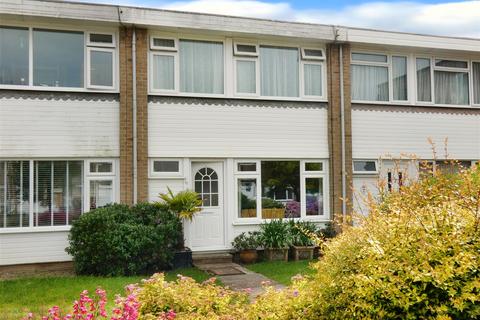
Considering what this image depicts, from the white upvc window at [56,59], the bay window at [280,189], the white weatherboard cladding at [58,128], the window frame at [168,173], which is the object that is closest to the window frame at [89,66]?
the white upvc window at [56,59]

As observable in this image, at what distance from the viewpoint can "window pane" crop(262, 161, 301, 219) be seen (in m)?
12.9

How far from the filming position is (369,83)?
553 inches

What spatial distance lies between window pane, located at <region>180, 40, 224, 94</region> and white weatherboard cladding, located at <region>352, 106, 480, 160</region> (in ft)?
13.5

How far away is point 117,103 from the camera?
11695 mm

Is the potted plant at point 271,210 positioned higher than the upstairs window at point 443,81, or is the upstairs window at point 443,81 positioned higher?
the upstairs window at point 443,81

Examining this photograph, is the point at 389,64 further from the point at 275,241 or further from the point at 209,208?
the point at 209,208

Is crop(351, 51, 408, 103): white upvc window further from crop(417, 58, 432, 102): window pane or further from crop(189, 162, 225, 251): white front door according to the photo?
crop(189, 162, 225, 251): white front door

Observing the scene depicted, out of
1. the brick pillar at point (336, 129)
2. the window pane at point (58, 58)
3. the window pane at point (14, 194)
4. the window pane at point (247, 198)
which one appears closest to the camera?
the window pane at point (14, 194)

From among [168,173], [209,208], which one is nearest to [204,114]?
[168,173]

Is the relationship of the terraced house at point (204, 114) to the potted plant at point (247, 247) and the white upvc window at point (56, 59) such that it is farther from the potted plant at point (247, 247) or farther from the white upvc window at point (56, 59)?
the potted plant at point (247, 247)

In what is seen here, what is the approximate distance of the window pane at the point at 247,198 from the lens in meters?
12.7

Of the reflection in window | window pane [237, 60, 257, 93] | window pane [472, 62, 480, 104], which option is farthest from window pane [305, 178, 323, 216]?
window pane [472, 62, 480, 104]

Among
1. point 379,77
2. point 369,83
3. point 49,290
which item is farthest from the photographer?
point 379,77

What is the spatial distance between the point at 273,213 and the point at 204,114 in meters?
3.27
